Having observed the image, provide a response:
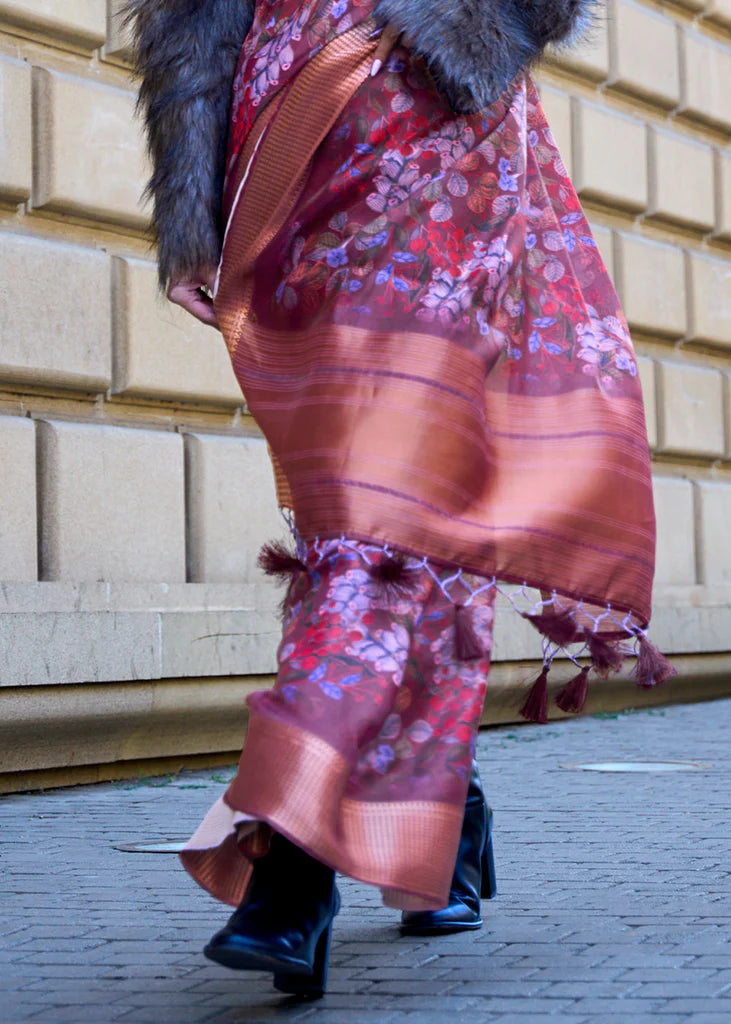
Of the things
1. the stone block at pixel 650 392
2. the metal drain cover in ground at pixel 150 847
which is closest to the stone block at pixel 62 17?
the metal drain cover in ground at pixel 150 847

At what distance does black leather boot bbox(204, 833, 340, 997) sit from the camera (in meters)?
2.28

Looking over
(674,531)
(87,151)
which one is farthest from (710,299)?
(87,151)

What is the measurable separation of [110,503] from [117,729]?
2.35ft

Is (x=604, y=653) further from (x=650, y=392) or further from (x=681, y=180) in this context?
(x=681, y=180)

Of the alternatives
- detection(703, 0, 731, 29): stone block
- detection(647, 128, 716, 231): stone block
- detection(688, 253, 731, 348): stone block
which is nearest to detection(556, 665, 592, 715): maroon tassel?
detection(647, 128, 716, 231): stone block

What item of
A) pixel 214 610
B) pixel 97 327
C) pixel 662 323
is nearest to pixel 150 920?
pixel 214 610

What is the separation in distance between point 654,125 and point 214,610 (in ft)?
14.5

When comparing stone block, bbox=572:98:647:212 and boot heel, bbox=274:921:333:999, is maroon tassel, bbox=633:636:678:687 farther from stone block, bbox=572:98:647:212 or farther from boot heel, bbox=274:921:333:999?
stone block, bbox=572:98:647:212

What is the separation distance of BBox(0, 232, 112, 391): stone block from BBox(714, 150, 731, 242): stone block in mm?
4680

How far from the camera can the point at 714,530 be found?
909cm

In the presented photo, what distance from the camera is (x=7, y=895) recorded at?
11.0 feet

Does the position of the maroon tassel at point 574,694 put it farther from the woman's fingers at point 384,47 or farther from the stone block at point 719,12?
the stone block at point 719,12

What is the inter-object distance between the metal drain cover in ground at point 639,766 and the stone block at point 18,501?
71.1 inches

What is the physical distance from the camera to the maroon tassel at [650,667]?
2748 millimetres
